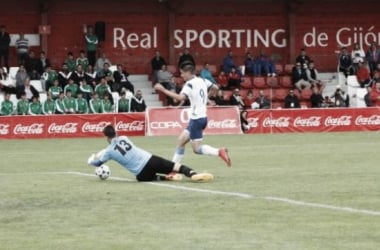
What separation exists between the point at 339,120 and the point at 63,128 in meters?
9.63

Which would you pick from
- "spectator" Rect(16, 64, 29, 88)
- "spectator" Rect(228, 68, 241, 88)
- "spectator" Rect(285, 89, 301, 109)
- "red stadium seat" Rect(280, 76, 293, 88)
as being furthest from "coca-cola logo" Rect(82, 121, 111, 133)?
"red stadium seat" Rect(280, 76, 293, 88)

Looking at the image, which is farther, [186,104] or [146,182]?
[186,104]

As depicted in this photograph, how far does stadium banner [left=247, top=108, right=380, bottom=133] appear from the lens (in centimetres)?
3775

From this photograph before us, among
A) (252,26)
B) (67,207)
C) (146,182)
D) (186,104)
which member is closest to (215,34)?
(252,26)

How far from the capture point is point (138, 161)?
669 inches

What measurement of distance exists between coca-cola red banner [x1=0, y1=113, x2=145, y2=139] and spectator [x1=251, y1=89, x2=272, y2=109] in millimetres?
5689

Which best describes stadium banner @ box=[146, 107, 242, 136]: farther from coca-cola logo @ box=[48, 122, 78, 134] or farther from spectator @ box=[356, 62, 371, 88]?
spectator @ box=[356, 62, 371, 88]

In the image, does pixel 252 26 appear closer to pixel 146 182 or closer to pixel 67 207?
pixel 146 182

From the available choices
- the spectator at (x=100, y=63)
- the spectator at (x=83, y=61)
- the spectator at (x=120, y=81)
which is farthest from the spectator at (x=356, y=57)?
the spectator at (x=83, y=61)

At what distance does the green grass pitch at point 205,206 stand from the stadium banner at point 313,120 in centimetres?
1393

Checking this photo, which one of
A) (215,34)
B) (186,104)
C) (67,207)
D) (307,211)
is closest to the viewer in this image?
(307,211)

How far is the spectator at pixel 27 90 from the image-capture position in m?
39.2

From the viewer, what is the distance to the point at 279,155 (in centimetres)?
2445

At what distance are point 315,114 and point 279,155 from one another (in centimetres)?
1370
